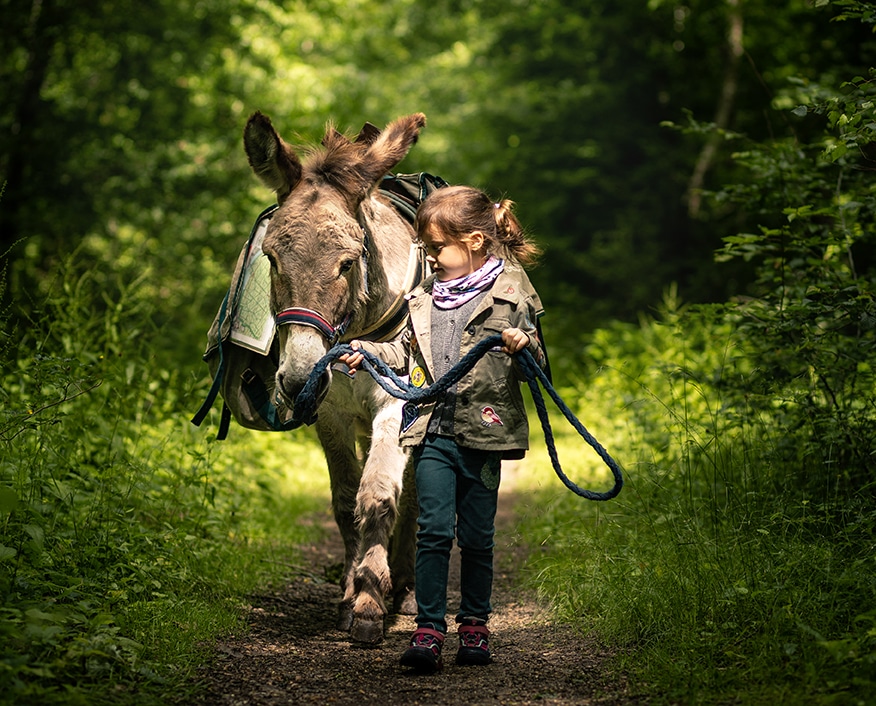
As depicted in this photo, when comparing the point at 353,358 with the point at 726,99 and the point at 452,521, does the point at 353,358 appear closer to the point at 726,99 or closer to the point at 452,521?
the point at 452,521

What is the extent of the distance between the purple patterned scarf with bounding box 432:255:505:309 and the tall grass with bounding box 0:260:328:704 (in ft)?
4.88

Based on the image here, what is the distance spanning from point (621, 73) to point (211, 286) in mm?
7810

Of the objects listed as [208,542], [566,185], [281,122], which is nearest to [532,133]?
[566,185]

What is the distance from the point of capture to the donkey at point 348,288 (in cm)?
358

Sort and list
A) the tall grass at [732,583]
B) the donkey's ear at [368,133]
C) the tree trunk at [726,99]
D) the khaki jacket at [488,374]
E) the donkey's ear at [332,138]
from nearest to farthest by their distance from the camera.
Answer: the tall grass at [732,583] → the khaki jacket at [488,374] → the donkey's ear at [332,138] → the donkey's ear at [368,133] → the tree trunk at [726,99]

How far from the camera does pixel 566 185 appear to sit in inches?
588

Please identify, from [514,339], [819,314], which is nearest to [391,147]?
[514,339]

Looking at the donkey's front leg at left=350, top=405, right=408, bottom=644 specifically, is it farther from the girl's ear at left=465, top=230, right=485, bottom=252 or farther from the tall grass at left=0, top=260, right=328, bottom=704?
the girl's ear at left=465, top=230, right=485, bottom=252

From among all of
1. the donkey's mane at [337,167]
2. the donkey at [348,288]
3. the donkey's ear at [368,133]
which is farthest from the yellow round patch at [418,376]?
the donkey's ear at [368,133]

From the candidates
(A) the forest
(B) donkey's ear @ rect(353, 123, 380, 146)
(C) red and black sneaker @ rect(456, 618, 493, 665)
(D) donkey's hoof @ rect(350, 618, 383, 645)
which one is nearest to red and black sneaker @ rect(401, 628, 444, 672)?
(C) red and black sneaker @ rect(456, 618, 493, 665)

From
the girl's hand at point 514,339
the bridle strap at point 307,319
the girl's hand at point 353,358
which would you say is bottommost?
the girl's hand at point 353,358

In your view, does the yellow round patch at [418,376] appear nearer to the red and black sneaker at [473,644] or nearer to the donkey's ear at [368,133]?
the red and black sneaker at [473,644]

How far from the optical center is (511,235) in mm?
3682

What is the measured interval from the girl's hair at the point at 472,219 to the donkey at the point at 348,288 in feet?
1.30
